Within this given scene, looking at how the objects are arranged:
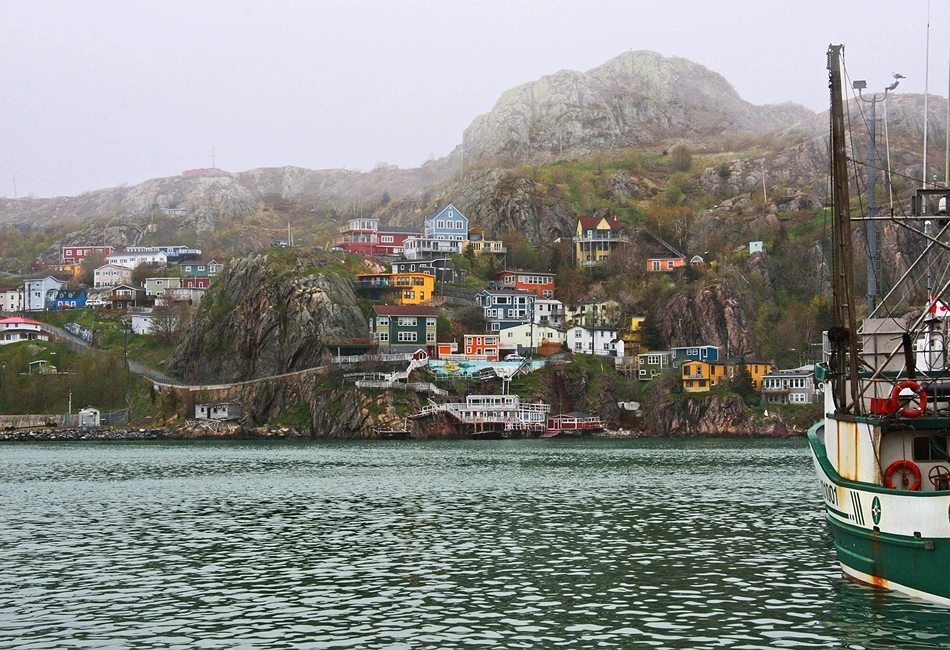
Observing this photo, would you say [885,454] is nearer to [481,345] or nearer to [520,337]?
[481,345]

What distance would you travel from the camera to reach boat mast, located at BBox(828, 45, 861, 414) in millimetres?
39188

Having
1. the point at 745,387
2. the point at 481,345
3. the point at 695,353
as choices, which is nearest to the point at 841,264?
the point at 745,387

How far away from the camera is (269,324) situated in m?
186

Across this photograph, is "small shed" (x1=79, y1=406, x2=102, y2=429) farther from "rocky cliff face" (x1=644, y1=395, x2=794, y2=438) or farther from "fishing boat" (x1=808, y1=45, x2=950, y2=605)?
"fishing boat" (x1=808, y1=45, x2=950, y2=605)

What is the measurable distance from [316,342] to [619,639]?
153 meters

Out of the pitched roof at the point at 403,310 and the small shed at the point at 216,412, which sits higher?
the pitched roof at the point at 403,310

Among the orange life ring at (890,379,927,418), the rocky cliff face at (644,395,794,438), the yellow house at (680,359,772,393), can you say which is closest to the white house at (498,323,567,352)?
the yellow house at (680,359,772,393)

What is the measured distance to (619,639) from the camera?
3114 cm

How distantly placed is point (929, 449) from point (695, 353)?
15186cm

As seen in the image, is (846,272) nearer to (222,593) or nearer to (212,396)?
(222,593)

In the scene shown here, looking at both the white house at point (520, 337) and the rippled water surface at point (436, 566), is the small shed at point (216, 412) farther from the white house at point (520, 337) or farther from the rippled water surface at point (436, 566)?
the rippled water surface at point (436, 566)

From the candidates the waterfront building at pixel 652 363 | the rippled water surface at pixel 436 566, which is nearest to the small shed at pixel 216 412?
the waterfront building at pixel 652 363

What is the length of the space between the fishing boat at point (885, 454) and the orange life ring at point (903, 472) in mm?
33

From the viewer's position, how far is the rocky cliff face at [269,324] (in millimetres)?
182625
